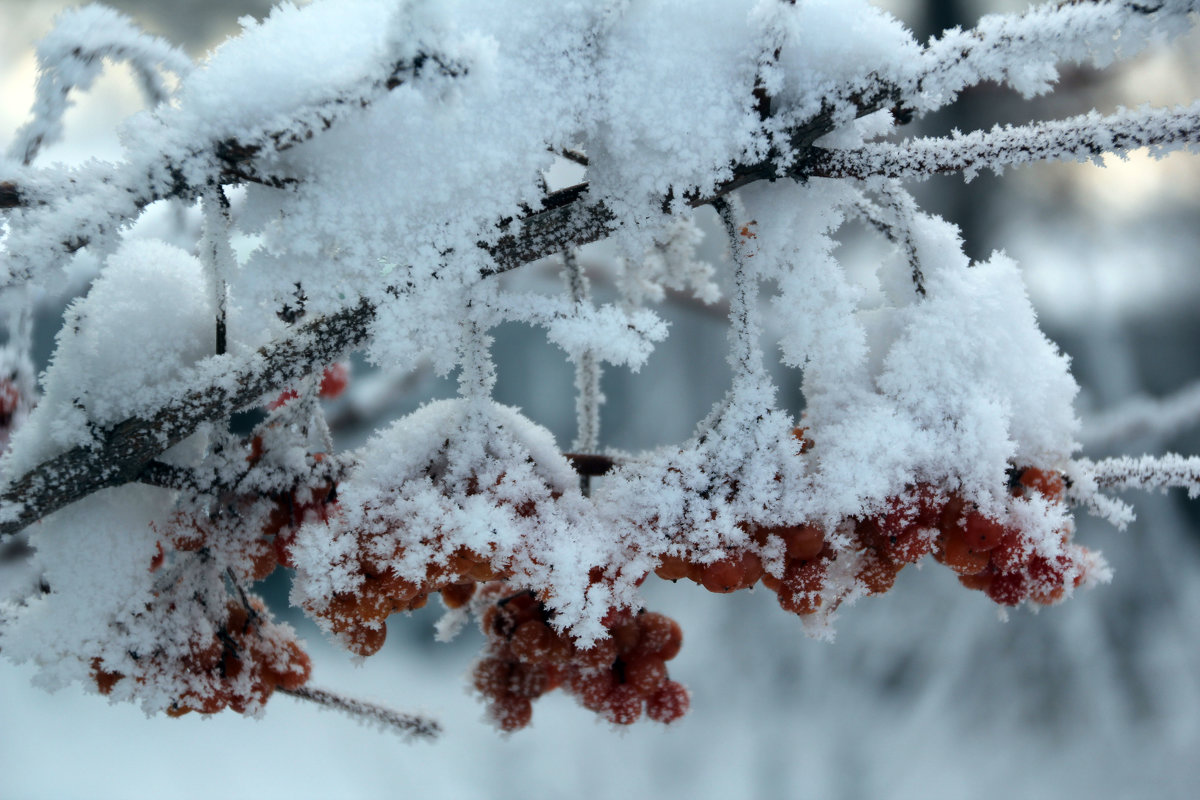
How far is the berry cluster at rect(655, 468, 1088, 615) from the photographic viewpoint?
0.86 feet

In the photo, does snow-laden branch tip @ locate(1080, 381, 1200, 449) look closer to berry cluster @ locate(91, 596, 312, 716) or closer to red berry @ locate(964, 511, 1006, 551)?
red berry @ locate(964, 511, 1006, 551)

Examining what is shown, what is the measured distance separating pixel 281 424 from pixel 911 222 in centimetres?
28

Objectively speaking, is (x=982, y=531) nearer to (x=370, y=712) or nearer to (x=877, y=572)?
(x=877, y=572)

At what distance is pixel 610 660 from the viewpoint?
35 cm

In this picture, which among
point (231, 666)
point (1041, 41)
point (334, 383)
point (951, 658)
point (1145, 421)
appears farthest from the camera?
point (951, 658)

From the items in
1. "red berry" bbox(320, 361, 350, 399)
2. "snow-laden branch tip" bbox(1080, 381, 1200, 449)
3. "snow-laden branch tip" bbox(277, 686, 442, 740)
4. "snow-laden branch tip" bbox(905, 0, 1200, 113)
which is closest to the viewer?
"snow-laden branch tip" bbox(905, 0, 1200, 113)

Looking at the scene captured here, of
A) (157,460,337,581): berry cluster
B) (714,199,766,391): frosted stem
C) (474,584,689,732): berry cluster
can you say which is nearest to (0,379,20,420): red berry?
(157,460,337,581): berry cluster

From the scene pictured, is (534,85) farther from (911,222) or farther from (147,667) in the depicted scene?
(147,667)

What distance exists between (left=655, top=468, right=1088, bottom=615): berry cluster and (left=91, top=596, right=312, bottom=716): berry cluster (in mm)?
189

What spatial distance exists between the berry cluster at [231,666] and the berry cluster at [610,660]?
3.8 inches

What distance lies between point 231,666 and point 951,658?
139cm

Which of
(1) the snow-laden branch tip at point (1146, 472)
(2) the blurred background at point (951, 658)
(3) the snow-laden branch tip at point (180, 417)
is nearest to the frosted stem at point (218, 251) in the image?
(3) the snow-laden branch tip at point (180, 417)

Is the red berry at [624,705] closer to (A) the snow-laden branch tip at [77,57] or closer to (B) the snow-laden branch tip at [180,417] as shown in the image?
(B) the snow-laden branch tip at [180,417]

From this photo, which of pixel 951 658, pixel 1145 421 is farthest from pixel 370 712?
pixel 951 658
